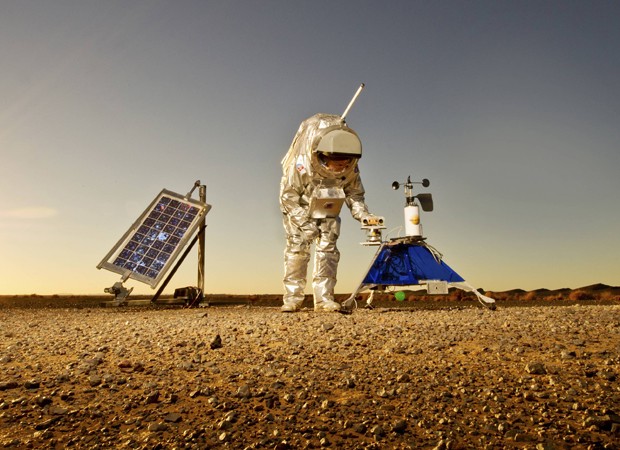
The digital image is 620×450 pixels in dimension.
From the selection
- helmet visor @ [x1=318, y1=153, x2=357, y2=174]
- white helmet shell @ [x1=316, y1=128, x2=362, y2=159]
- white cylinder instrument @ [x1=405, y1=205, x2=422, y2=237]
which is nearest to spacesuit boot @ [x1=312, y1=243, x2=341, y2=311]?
helmet visor @ [x1=318, y1=153, x2=357, y2=174]

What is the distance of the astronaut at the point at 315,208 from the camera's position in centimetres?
679

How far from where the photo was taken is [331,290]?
6.89 m

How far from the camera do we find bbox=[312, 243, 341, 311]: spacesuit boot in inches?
269

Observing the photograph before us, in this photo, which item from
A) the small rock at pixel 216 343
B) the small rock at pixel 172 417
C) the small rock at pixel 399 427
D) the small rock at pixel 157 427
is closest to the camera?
the small rock at pixel 399 427

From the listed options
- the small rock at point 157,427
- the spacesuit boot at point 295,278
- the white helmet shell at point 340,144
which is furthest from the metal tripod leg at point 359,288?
the small rock at point 157,427

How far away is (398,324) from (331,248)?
2.17 metres

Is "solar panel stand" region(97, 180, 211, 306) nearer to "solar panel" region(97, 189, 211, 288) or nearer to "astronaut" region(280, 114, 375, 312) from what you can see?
"solar panel" region(97, 189, 211, 288)

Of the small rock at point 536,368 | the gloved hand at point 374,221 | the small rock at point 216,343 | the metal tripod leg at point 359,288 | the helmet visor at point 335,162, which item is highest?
the helmet visor at point 335,162

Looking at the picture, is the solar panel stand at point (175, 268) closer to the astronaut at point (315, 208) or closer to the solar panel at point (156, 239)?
the solar panel at point (156, 239)

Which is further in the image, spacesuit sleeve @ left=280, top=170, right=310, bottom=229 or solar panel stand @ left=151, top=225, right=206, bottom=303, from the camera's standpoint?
solar panel stand @ left=151, top=225, right=206, bottom=303

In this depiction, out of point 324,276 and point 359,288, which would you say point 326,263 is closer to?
point 324,276

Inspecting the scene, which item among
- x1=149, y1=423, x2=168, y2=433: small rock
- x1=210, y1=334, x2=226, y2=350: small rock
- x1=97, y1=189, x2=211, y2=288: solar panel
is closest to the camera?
x1=149, y1=423, x2=168, y2=433: small rock

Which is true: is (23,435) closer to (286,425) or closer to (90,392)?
(90,392)

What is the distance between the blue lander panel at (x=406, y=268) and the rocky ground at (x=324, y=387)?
2.18m
